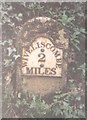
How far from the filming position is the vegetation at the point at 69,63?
256cm

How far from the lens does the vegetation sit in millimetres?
2557

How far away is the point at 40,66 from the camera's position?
8.39 feet

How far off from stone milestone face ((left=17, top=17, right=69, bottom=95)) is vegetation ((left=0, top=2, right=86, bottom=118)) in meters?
0.04

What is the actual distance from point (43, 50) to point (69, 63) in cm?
22

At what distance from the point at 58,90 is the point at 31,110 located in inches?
10.0

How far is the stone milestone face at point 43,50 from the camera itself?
101 inches

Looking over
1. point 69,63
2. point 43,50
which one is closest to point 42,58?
point 43,50

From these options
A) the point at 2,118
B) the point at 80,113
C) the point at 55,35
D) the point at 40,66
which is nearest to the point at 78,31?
the point at 55,35

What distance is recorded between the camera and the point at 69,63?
2586mm

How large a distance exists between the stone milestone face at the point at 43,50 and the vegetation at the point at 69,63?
0.14 feet

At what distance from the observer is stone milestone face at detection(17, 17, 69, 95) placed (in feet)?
8.39

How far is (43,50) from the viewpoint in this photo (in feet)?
8.37

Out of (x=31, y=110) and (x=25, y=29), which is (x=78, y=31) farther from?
(x=31, y=110)

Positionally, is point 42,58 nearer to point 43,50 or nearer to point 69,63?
point 43,50
